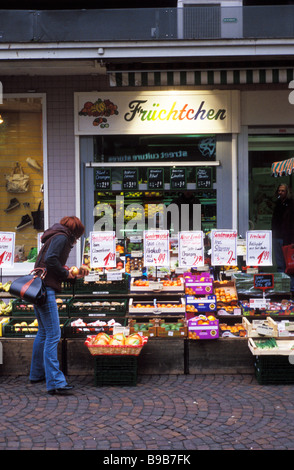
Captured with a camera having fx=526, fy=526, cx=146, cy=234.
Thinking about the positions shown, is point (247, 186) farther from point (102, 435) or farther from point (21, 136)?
point (102, 435)

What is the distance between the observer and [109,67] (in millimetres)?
8648

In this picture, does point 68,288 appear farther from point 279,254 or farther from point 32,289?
point 279,254

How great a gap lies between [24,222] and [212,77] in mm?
4400

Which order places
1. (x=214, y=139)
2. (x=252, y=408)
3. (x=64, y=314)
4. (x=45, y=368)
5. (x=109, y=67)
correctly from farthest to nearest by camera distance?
(x=214, y=139), (x=109, y=67), (x=64, y=314), (x=45, y=368), (x=252, y=408)

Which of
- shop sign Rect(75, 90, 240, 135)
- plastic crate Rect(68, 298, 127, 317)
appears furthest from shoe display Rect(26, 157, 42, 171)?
plastic crate Rect(68, 298, 127, 317)

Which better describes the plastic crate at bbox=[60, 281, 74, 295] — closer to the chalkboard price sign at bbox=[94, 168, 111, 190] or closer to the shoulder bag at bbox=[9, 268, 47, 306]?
the shoulder bag at bbox=[9, 268, 47, 306]

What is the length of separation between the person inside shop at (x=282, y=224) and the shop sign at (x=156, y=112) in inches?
64.3

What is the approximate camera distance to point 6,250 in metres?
7.53

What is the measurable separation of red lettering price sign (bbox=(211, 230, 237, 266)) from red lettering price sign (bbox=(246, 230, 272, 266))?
0.67 ft

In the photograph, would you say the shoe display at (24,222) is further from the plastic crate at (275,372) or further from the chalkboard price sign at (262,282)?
the plastic crate at (275,372)

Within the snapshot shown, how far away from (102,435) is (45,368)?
4.72 ft

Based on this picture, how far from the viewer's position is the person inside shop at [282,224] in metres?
9.91

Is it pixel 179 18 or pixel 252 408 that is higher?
pixel 179 18
